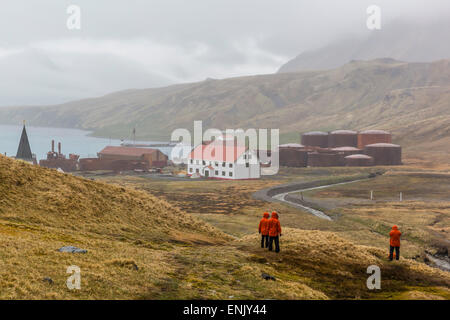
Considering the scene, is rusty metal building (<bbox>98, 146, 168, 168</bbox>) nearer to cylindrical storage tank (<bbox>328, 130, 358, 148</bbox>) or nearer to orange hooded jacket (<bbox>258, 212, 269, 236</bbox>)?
cylindrical storage tank (<bbox>328, 130, 358, 148</bbox>)

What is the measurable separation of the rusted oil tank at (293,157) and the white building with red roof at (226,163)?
92.0ft

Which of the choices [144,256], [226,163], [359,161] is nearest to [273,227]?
[144,256]

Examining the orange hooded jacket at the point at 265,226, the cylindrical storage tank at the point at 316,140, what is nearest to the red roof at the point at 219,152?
the cylindrical storage tank at the point at 316,140

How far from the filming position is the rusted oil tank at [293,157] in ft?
446

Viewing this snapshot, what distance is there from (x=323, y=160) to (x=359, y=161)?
432 inches

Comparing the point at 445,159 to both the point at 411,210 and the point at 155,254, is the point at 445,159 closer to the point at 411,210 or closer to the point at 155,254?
the point at 411,210

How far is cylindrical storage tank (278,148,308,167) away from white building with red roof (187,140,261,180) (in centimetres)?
2804

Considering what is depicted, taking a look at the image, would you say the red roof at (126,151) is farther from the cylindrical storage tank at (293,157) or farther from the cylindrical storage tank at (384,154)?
the cylindrical storage tank at (384,154)

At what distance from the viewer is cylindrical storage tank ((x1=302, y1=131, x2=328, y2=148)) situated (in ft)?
531

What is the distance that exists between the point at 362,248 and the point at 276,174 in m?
97.4

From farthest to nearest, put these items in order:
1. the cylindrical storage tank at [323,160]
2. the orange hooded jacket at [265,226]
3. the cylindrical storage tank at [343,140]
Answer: the cylindrical storage tank at [343,140], the cylindrical storage tank at [323,160], the orange hooded jacket at [265,226]

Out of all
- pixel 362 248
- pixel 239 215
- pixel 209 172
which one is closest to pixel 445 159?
pixel 209 172

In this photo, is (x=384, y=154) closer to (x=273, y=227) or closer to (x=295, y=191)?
(x=295, y=191)

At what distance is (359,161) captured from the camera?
5251 inches
